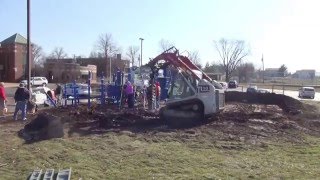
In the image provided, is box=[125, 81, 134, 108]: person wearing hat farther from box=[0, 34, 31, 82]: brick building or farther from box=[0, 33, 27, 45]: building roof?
box=[0, 33, 27, 45]: building roof

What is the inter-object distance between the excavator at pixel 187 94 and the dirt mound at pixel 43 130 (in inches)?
245

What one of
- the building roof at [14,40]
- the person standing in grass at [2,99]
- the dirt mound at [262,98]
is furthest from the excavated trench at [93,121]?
the building roof at [14,40]

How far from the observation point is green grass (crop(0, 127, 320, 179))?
10.5 metres

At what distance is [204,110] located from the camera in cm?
2077

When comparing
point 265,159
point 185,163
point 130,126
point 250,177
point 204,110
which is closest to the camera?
point 250,177

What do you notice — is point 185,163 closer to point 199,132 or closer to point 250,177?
point 250,177

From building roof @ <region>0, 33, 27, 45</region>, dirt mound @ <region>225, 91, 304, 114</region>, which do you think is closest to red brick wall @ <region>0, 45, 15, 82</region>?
building roof @ <region>0, 33, 27, 45</region>

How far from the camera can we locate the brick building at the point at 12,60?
94.9 metres

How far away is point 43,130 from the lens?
47.6ft

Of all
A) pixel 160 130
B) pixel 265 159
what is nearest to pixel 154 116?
pixel 160 130

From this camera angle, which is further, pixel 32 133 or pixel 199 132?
pixel 199 132

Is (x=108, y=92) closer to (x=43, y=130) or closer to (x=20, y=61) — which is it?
(x=43, y=130)

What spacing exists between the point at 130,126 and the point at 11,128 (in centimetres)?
443

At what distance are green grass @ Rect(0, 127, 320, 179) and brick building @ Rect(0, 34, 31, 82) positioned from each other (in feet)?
272
